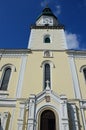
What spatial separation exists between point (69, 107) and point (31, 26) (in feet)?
51.6

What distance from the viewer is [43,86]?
661 inches

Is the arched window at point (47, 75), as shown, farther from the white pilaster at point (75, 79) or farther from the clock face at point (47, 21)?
the clock face at point (47, 21)

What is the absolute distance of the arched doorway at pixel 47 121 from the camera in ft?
44.1

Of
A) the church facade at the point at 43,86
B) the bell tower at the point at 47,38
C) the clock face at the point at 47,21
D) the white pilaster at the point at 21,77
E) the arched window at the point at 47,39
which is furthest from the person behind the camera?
the clock face at the point at 47,21

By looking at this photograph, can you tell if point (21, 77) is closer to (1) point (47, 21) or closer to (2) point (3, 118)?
(2) point (3, 118)

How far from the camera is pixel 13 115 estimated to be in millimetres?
14344

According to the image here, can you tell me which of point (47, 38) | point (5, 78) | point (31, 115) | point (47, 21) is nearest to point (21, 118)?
point (31, 115)

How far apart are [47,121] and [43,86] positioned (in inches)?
153

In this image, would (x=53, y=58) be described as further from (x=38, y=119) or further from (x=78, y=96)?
(x=38, y=119)

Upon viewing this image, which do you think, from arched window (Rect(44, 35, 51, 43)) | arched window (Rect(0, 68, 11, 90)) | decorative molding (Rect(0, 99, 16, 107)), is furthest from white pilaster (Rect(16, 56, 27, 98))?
arched window (Rect(44, 35, 51, 43))

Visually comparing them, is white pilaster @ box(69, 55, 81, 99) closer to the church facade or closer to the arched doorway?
the church facade

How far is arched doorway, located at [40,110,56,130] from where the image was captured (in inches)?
529

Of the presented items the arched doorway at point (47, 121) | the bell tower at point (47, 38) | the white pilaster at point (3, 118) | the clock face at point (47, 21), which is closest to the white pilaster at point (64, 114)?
the arched doorway at point (47, 121)

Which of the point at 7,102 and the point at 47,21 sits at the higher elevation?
the point at 47,21
